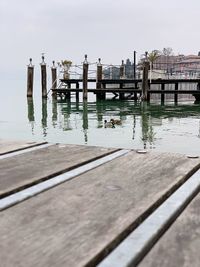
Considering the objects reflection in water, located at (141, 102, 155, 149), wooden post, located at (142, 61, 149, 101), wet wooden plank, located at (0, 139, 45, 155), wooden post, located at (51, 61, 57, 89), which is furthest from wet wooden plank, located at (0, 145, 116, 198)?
wooden post, located at (51, 61, 57, 89)

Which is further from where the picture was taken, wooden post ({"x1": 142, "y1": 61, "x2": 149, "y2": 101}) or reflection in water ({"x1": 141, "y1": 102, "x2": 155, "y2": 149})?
wooden post ({"x1": 142, "y1": 61, "x2": 149, "y2": 101})

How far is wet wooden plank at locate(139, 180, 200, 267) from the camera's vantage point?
3.95 feet

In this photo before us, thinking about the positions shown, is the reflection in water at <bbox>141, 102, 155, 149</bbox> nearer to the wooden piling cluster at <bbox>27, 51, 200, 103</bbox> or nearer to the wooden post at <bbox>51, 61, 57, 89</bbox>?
the wooden piling cluster at <bbox>27, 51, 200, 103</bbox>

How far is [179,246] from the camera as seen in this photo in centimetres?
131

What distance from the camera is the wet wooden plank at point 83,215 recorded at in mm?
1240

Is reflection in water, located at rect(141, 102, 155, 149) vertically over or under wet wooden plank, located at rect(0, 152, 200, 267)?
under

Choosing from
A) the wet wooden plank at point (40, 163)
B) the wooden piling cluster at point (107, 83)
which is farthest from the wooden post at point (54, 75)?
the wet wooden plank at point (40, 163)

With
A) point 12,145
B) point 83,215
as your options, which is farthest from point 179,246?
point 12,145

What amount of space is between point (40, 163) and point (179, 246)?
4.53 feet

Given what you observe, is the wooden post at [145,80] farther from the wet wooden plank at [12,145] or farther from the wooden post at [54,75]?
the wet wooden plank at [12,145]

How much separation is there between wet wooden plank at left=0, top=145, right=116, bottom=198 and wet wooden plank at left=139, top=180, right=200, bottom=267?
81cm

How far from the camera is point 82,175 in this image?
2207 millimetres

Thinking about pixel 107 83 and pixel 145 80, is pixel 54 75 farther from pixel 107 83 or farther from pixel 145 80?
pixel 145 80

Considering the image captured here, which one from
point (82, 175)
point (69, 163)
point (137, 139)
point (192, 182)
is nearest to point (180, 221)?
point (192, 182)
